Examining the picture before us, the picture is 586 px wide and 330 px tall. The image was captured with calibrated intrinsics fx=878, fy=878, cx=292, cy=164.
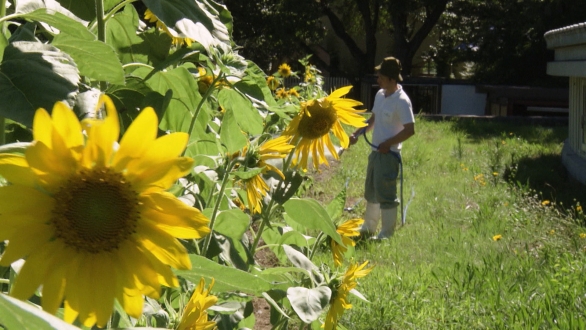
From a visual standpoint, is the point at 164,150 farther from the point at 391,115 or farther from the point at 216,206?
the point at 391,115

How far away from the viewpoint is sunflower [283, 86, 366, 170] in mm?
1790

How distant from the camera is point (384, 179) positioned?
6.94 m

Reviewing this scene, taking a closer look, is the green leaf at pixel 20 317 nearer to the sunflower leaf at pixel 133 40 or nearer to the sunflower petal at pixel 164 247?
the sunflower petal at pixel 164 247

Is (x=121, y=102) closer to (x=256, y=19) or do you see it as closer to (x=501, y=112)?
(x=501, y=112)

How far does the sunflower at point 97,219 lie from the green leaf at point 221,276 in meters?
0.22

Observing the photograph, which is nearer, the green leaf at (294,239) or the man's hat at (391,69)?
the green leaf at (294,239)

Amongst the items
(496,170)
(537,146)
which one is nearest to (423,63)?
Answer: (537,146)

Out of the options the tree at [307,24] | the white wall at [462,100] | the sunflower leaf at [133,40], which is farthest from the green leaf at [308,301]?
the tree at [307,24]

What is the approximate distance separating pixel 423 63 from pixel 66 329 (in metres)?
33.5

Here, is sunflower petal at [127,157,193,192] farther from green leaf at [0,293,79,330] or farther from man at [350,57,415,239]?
man at [350,57,415,239]

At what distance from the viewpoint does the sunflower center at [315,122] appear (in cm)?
179

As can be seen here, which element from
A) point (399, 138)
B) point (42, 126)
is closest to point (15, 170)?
point (42, 126)

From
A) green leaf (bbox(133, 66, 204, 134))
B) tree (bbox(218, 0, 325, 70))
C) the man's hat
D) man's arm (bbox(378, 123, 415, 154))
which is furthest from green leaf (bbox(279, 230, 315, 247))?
tree (bbox(218, 0, 325, 70))

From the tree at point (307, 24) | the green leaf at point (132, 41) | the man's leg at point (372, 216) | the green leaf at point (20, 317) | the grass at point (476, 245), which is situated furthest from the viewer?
the tree at point (307, 24)
